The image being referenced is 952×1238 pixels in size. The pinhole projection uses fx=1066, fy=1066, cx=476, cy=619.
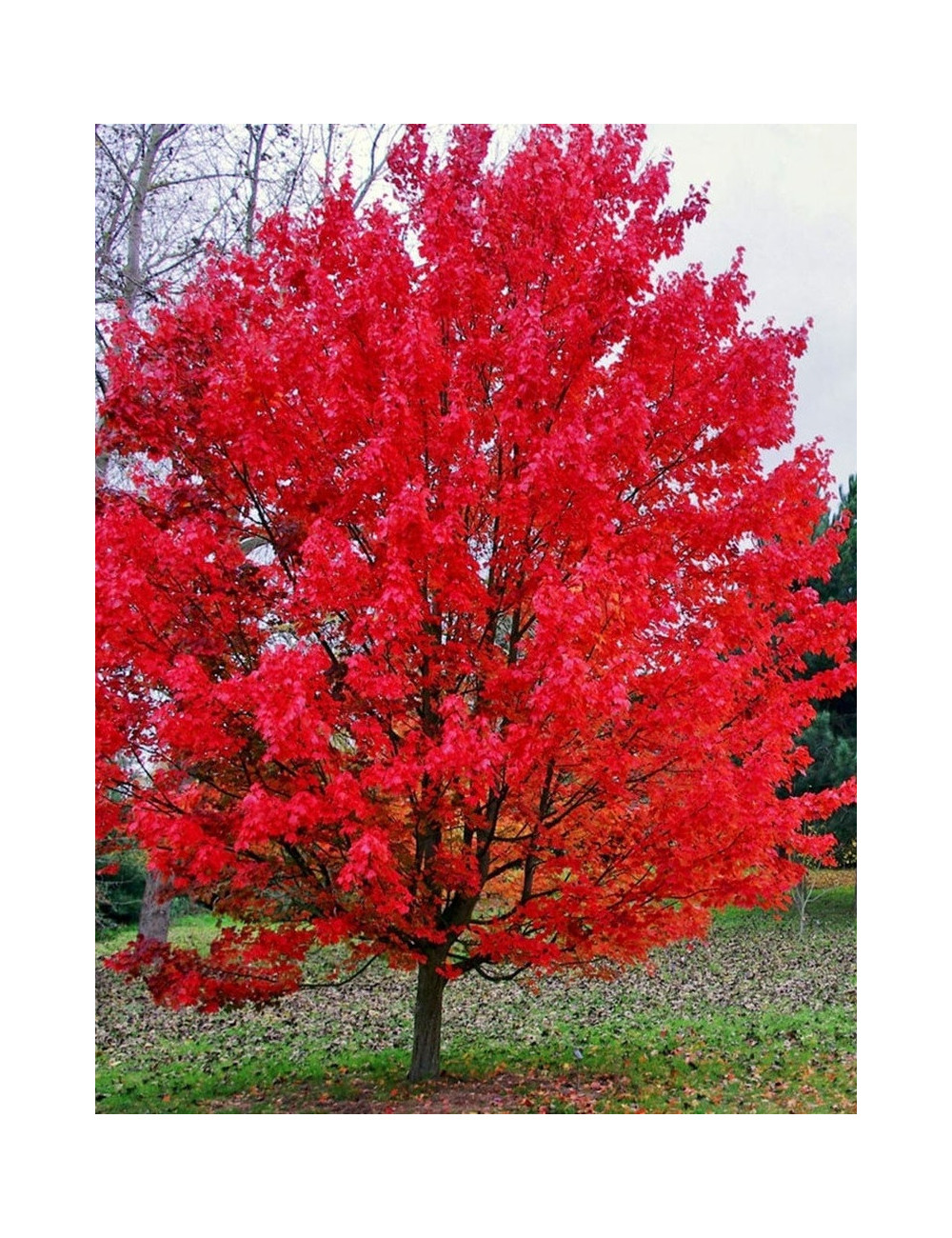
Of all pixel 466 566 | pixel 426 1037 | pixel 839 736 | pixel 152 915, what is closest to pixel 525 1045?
pixel 426 1037

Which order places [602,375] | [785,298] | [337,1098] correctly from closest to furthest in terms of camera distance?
[602,375], [337,1098], [785,298]

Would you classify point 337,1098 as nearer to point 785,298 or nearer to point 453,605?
point 453,605

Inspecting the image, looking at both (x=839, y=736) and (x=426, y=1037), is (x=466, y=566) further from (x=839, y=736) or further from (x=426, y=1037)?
(x=839, y=736)

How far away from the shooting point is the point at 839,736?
8.92 m

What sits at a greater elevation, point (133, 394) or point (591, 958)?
point (133, 394)

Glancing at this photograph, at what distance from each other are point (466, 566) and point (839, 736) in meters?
5.69

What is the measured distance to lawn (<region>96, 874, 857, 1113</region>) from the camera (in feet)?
17.8

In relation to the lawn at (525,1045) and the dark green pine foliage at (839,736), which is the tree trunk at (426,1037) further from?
the dark green pine foliage at (839,736)

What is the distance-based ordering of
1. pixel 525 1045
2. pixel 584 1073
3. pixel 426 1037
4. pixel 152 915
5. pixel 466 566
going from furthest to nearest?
pixel 152 915, pixel 525 1045, pixel 584 1073, pixel 426 1037, pixel 466 566

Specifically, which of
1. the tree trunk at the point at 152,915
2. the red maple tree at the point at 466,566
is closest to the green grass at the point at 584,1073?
the tree trunk at the point at 152,915

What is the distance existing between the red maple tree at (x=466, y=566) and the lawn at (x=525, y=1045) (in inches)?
41.4

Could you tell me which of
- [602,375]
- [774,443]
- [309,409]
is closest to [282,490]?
[309,409]

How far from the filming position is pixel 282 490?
455 centimetres

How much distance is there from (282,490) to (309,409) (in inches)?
14.9
